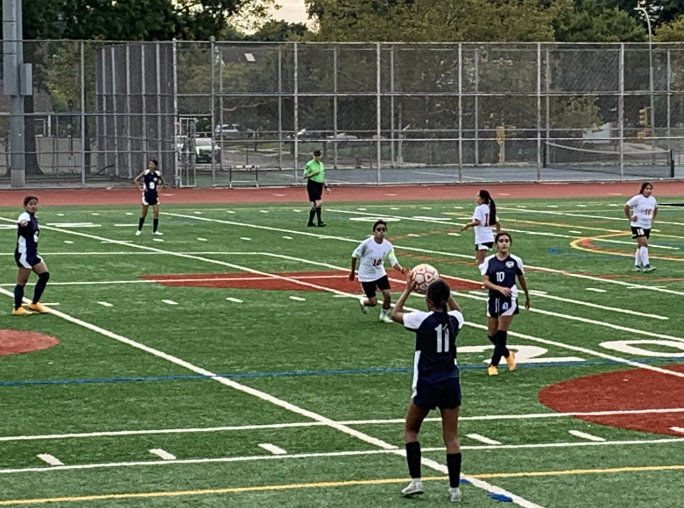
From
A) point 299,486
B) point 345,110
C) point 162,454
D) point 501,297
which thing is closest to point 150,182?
point 501,297

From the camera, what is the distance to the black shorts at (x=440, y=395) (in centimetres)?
1230

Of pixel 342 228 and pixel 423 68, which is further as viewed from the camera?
pixel 423 68

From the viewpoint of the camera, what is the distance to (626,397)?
17375 mm

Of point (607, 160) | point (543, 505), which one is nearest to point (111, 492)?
point (543, 505)

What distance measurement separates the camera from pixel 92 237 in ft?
122

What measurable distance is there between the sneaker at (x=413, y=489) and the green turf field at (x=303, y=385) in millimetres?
78

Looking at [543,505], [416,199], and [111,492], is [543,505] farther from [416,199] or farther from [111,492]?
[416,199]

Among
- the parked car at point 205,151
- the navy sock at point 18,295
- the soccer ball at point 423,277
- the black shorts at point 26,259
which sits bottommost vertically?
the navy sock at point 18,295

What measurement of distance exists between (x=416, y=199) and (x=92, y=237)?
54.5 feet

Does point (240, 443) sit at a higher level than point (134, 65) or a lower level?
lower

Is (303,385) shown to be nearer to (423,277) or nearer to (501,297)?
(501,297)

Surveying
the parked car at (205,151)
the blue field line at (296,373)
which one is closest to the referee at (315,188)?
the parked car at (205,151)

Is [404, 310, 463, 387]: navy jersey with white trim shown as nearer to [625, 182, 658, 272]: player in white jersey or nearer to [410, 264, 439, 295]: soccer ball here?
[410, 264, 439, 295]: soccer ball

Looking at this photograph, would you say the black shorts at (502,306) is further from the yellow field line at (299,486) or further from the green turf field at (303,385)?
the yellow field line at (299,486)
